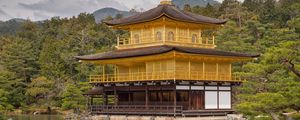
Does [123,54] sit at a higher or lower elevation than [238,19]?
lower

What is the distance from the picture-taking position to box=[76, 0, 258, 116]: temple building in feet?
110

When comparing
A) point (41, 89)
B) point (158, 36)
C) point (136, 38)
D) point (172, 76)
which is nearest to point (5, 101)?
point (41, 89)

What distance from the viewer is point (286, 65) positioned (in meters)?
21.3

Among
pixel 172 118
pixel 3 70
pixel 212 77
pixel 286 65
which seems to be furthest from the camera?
pixel 3 70

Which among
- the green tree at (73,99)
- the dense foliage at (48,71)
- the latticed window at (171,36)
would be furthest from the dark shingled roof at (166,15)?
the dense foliage at (48,71)

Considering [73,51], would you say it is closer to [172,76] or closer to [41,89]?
[41,89]

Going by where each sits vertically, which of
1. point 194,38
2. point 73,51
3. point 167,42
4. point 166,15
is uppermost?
point 166,15

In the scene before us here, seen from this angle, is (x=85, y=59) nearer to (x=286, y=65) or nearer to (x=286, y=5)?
(x=286, y=65)

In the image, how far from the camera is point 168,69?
113ft

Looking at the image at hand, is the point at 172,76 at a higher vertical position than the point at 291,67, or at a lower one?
lower

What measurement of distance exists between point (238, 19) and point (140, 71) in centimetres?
3957

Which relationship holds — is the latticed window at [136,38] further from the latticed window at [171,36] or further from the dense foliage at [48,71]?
the dense foliage at [48,71]

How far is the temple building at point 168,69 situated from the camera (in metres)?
33.6

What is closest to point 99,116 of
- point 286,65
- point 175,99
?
point 175,99
